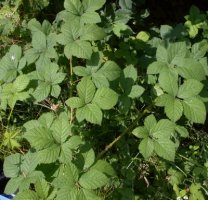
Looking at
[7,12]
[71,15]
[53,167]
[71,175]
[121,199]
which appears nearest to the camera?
[71,175]

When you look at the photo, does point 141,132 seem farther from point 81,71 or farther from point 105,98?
point 81,71

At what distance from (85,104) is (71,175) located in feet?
1.08

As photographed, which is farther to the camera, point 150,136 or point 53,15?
point 53,15

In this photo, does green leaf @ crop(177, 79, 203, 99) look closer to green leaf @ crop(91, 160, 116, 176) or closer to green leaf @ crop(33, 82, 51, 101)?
green leaf @ crop(91, 160, 116, 176)

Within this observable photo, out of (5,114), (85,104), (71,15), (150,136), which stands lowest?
(5,114)

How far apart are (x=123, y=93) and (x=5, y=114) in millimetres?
857

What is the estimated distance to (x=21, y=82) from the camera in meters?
1.90

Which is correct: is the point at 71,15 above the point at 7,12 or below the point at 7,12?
above

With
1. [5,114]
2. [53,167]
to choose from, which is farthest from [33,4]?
[53,167]

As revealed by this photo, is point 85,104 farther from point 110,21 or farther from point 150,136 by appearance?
point 110,21

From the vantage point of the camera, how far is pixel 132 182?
213cm

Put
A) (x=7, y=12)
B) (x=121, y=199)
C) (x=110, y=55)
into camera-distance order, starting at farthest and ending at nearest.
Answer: (x=7, y=12), (x=110, y=55), (x=121, y=199)

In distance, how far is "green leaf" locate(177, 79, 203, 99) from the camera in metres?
1.75

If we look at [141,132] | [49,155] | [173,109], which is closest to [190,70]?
[173,109]
